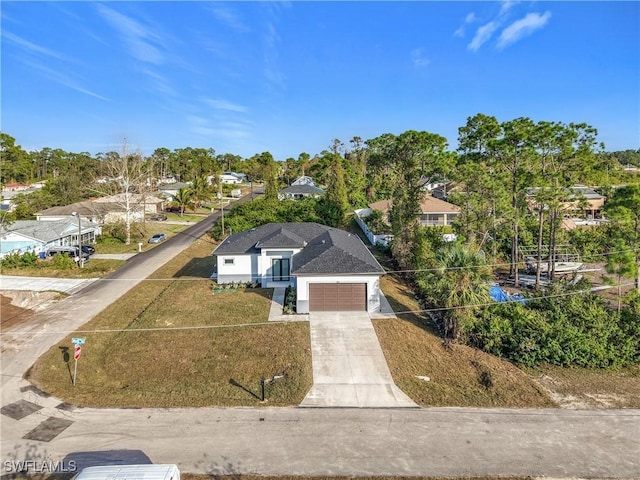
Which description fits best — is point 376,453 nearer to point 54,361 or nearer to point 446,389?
point 446,389

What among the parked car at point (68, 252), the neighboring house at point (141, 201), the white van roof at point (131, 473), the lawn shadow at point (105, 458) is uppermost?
the neighboring house at point (141, 201)

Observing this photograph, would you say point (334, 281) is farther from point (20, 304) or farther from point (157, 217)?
point (157, 217)

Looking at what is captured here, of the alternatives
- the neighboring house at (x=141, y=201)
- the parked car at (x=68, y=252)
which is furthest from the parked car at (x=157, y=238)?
the parked car at (x=68, y=252)

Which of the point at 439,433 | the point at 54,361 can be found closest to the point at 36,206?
the point at 54,361

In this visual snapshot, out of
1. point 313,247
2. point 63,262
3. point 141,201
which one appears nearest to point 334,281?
point 313,247

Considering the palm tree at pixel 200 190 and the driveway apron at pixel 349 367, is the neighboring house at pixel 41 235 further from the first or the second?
the driveway apron at pixel 349 367

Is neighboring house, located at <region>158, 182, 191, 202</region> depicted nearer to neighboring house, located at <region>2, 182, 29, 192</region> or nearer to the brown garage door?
neighboring house, located at <region>2, 182, 29, 192</region>

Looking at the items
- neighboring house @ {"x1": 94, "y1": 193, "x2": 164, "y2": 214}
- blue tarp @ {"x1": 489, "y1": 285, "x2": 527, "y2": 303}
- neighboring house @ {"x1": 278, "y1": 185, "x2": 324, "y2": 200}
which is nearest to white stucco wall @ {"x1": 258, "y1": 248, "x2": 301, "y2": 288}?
blue tarp @ {"x1": 489, "y1": 285, "x2": 527, "y2": 303}
